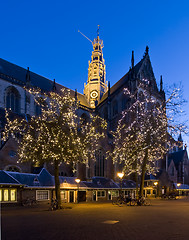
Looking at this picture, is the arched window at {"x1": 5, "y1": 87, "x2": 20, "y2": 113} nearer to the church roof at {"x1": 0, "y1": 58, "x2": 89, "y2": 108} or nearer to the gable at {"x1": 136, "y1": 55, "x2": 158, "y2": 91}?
the church roof at {"x1": 0, "y1": 58, "x2": 89, "y2": 108}

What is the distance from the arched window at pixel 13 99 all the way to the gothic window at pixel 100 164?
696 inches

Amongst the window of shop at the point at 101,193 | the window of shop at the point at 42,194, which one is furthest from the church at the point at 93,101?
the window of shop at the point at 42,194

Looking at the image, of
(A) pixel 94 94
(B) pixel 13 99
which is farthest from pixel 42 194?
(A) pixel 94 94

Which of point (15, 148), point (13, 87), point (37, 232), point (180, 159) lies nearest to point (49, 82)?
point (13, 87)

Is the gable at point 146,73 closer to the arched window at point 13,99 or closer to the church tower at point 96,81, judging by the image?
the church tower at point 96,81

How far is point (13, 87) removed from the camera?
4300cm

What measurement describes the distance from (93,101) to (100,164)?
105ft

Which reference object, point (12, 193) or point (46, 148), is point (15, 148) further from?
point (46, 148)

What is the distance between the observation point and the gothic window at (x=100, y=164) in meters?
38.1

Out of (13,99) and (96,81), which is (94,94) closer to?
(96,81)

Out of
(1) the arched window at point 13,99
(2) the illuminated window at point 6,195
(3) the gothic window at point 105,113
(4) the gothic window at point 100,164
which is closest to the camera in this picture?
(2) the illuminated window at point 6,195

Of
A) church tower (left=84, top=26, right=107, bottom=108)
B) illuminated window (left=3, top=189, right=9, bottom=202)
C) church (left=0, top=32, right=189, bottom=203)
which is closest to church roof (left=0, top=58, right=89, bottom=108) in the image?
church (left=0, top=32, right=189, bottom=203)

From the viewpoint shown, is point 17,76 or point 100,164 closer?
point 100,164

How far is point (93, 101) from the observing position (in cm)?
6775
